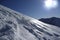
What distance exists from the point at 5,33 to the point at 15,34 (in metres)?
0.62

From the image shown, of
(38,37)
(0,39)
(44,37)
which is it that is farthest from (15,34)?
(44,37)

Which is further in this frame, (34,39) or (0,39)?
(34,39)

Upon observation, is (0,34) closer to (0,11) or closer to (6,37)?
(6,37)

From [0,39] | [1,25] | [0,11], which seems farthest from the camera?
[0,11]

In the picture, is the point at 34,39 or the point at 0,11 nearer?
the point at 34,39

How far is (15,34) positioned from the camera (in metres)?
6.68

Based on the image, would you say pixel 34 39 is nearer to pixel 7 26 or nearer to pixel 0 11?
pixel 7 26

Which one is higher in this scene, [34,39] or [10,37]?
[34,39]

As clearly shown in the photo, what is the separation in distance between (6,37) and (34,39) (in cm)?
207

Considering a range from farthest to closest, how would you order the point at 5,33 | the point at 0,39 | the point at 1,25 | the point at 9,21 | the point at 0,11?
the point at 0,11
the point at 9,21
the point at 1,25
the point at 5,33
the point at 0,39

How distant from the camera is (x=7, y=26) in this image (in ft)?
23.1

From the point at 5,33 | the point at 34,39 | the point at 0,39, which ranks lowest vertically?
the point at 0,39

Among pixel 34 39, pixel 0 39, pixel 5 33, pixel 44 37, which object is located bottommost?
pixel 0 39

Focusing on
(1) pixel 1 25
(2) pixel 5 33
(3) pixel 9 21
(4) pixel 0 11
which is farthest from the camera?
(4) pixel 0 11
